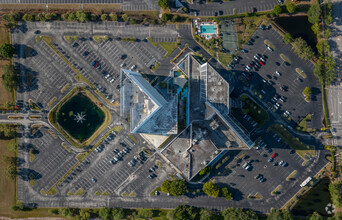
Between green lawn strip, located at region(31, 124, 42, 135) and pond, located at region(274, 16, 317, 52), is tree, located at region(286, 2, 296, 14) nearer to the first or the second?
pond, located at region(274, 16, 317, 52)

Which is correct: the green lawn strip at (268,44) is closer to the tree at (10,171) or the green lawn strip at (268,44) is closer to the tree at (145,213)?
the tree at (145,213)

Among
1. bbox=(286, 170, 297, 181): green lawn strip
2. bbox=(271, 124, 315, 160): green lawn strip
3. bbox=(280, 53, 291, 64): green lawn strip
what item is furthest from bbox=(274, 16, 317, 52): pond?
bbox=(286, 170, 297, 181): green lawn strip

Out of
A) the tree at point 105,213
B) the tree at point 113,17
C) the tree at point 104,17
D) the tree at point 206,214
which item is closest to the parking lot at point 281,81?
the tree at point 206,214

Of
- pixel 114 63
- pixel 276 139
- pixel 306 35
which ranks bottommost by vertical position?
pixel 276 139

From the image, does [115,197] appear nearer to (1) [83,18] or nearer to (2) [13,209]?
(2) [13,209]

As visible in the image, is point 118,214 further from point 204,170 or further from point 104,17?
point 104,17

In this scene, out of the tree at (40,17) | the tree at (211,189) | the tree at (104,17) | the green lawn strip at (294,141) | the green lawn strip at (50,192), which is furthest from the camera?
the green lawn strip at (50,192)


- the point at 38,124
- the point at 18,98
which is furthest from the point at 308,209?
the point at 18,98
